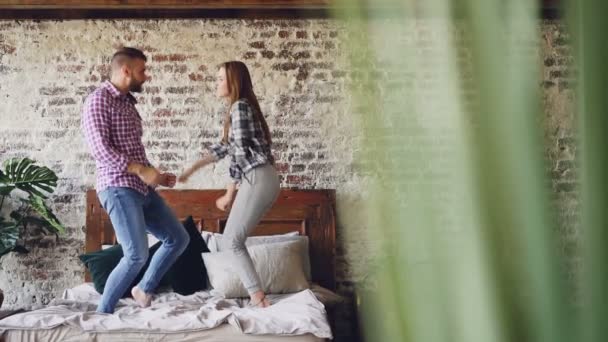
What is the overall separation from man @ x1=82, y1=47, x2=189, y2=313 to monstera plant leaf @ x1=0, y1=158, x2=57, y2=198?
1630mm

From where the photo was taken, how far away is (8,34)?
17.9 feet

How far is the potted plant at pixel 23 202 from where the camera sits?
192 inches

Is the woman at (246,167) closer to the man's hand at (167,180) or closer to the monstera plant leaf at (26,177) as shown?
the man's hand at (167,180)

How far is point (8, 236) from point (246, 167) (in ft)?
7.79

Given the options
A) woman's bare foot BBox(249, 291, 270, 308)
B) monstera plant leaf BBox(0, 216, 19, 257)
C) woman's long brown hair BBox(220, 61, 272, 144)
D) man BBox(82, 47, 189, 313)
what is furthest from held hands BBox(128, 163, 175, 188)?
monstera plant leaf BBox(0, 216, 19, 257)

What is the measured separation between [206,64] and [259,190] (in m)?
2.25

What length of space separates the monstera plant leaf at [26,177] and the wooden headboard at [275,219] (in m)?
0.41

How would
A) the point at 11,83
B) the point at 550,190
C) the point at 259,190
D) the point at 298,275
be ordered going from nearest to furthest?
the point at 550,190 < the point at 259,190 < the point at 298,275 < the point at 11,83

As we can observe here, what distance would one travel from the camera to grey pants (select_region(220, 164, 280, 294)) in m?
3.64

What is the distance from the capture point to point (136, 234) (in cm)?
354

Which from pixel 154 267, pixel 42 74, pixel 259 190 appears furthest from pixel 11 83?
pixel 259 190

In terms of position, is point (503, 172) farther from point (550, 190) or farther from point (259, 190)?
point (259, 190)

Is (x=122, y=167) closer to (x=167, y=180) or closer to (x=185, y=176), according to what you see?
(x=167, y=180)

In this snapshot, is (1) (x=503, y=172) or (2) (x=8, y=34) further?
(2) (x=8, y=34)
